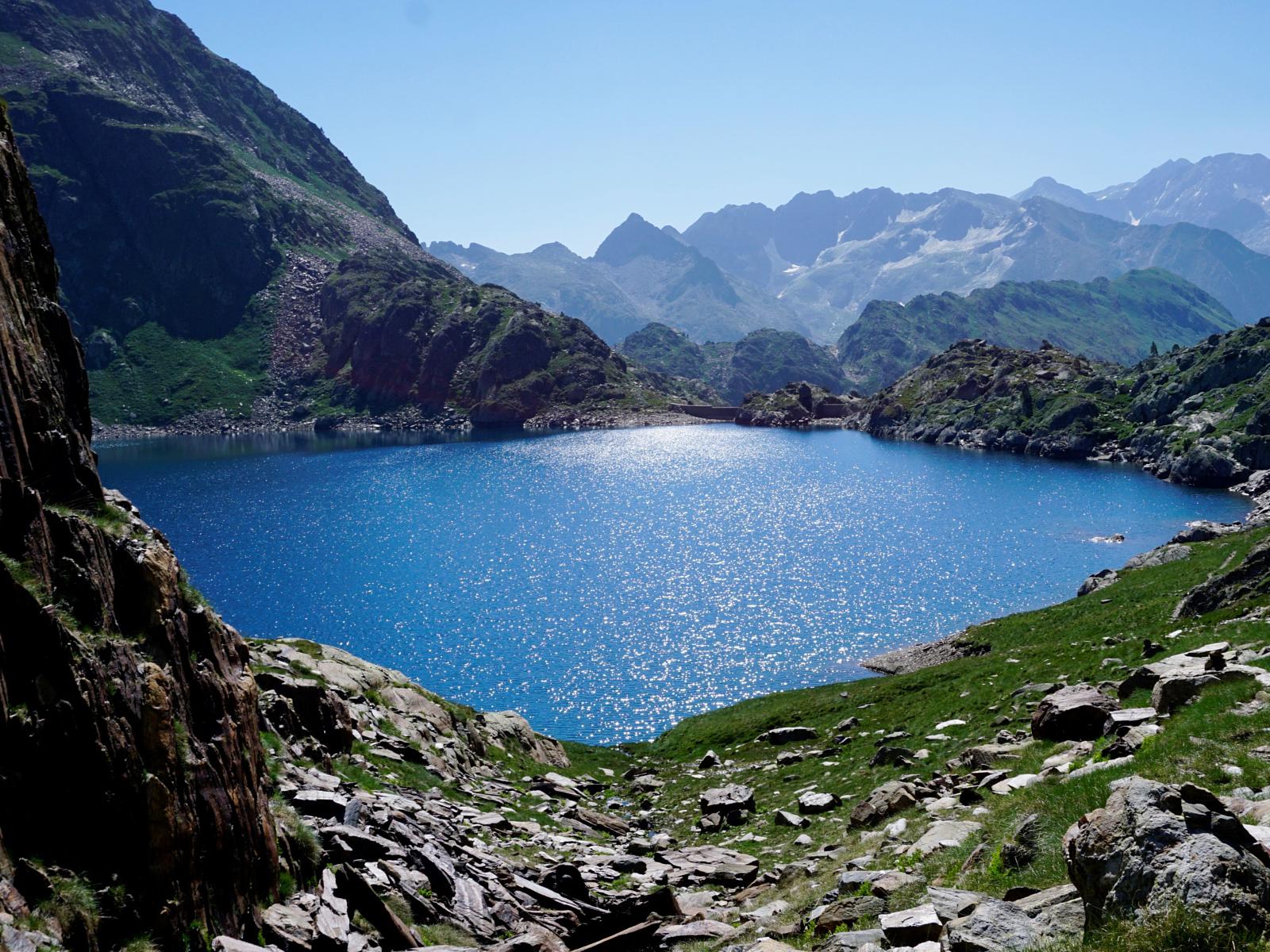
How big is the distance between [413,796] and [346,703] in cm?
681

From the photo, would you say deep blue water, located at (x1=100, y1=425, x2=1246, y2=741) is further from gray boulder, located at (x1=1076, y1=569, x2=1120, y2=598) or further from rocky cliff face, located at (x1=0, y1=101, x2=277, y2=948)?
rocky cliff face, located at (x1=0, y1=101, x2=277, y2=948)

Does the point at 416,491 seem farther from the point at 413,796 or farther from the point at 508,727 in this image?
the point at 413,796

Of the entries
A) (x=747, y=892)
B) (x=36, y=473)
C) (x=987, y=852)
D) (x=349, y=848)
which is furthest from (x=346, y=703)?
(x=987, y=852)

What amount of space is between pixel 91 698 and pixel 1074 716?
1099 inches

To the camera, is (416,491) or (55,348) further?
(416,491)

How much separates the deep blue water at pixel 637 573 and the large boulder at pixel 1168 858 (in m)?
59.3

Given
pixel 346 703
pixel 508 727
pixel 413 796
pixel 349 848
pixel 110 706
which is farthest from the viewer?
pixel 508 727

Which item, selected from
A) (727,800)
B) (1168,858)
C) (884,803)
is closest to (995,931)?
(1168,858)

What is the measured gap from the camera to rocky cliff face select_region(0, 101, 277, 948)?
13805mm

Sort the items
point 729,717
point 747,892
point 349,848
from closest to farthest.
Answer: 1. point 349,848
2. point 747,892
3. point 729,717

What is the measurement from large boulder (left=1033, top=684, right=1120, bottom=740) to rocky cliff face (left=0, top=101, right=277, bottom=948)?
2420cm

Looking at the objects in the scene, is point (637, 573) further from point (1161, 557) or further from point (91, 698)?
point (91, 698)

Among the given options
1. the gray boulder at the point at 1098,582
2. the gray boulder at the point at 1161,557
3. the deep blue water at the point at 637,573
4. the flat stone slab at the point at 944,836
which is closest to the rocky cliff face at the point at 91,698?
the flat stone slab at the point at 944,836

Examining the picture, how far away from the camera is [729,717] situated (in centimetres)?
6322
